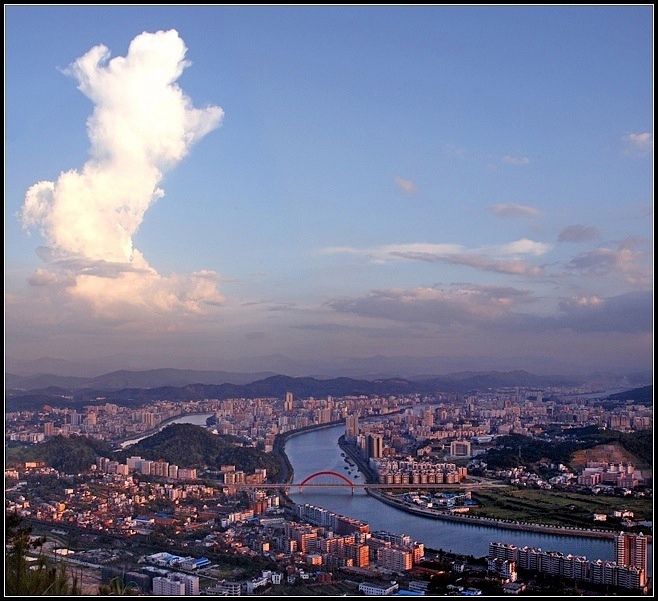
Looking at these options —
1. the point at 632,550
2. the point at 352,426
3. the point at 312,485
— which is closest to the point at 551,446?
the point at 632,550

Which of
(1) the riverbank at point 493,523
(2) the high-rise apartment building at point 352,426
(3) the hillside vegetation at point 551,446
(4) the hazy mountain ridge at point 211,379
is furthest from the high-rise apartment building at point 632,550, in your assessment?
(2) the high-rise apartment building at point 352,426

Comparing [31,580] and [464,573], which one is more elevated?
[31,580]

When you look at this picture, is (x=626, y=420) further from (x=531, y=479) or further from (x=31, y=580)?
(x=31, y=580)

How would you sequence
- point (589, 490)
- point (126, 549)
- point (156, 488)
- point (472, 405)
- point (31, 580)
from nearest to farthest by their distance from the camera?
point (31, 580) → point (126, 549) → point (589, 490) → point (156, 488) → point (472, 405)

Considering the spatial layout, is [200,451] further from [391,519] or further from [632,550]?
[632,550]

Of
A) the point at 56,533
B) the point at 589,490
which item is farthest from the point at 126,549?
the point at 589,490

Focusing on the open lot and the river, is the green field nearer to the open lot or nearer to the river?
the open lot

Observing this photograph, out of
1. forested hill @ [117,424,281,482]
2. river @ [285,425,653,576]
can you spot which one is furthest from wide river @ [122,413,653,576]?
forested hill @ [117,424,281,482]
